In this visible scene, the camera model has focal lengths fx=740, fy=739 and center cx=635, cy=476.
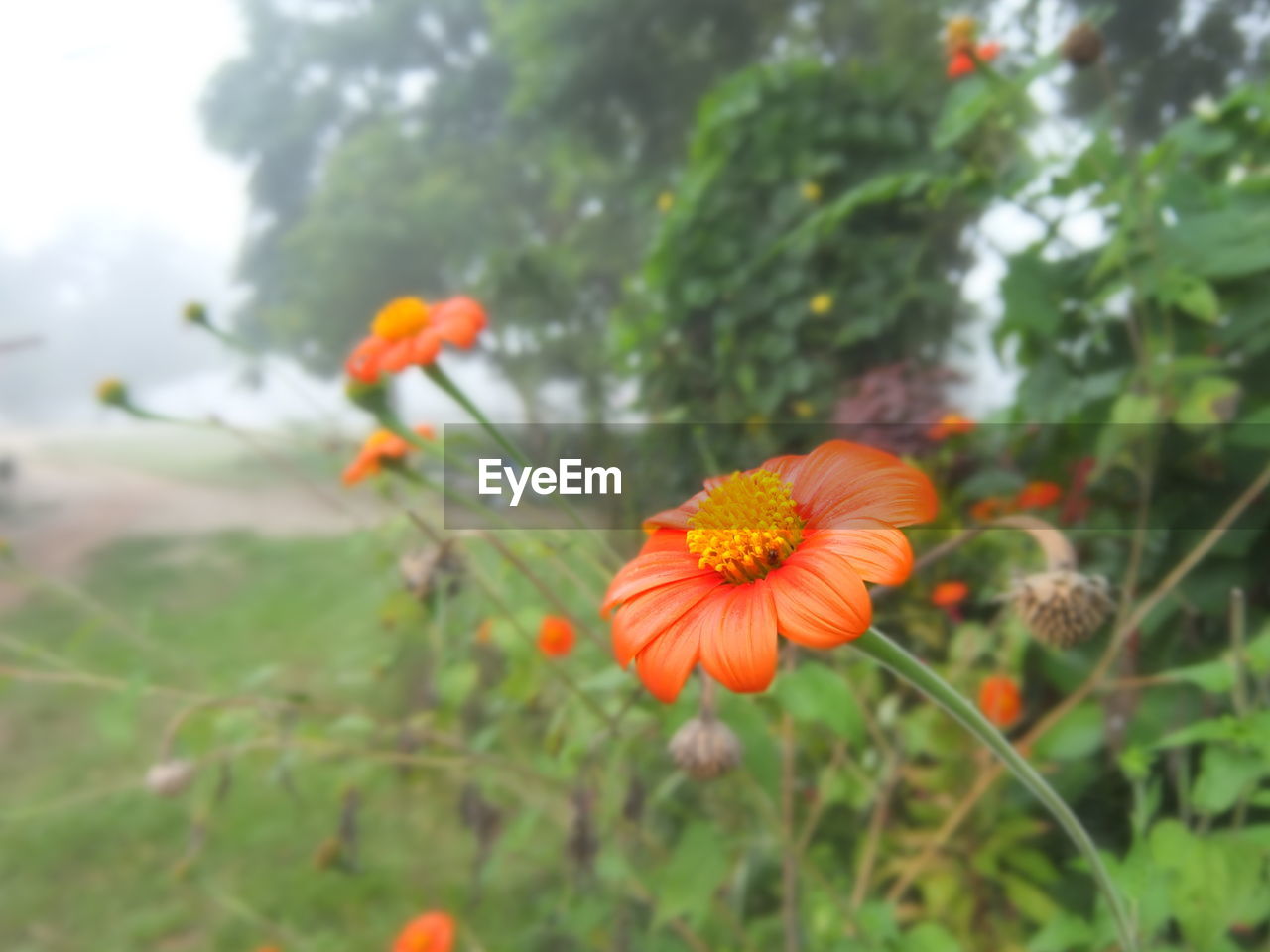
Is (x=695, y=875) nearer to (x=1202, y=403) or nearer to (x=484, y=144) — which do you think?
(x=1202, y=403)

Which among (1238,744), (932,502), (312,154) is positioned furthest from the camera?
(312,154)

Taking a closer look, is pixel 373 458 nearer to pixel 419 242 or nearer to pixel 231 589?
pixel 419 242

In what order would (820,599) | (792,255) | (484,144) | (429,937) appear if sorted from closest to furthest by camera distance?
(820,599) → (429,937) → (792,255) → (484,144)

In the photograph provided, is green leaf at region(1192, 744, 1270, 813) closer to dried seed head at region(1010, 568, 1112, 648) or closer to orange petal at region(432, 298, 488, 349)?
dried seed head at region(1010, 568, 1112, 648)

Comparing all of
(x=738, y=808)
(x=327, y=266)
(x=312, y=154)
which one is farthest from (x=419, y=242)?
(x=738, y=808)

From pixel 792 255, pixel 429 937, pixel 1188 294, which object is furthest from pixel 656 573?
pixel 792 255

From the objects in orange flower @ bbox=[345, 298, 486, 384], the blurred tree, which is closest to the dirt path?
the blurred tree

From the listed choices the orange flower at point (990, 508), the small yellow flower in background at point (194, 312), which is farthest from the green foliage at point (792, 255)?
the small yellow flower in background at point (194, 312)
